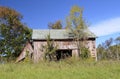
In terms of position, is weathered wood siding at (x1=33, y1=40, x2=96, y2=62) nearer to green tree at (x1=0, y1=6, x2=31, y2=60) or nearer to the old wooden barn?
the old wooden barn

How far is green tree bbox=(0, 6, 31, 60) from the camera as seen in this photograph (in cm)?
4316

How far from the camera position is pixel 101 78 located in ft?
27.5

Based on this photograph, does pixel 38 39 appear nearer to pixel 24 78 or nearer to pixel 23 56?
pixel 23 56

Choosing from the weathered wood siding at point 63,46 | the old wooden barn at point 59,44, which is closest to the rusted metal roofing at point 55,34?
the old wooden barn at point 59,44

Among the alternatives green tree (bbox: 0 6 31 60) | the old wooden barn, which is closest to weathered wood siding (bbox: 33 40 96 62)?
the old wooden barn

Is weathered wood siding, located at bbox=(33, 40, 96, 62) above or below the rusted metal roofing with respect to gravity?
below

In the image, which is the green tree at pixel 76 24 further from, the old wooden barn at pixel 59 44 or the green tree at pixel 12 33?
the green tree at pixel 12 33

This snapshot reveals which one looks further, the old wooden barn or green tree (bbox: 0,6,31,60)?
green tree (bbox: 0,6,31,60)

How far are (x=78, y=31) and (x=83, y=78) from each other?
70.1ft

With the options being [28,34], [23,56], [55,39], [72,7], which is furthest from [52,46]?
[28,34]

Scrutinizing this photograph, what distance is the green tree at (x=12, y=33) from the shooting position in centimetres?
4316

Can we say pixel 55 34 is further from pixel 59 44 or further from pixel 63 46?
pixel 63 46

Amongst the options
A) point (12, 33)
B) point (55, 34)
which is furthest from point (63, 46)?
point (12, 33)

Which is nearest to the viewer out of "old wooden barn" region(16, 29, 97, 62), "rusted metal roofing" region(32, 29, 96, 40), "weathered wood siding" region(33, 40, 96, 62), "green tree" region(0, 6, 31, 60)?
"weathered wood siding" region(33, 40, 96, 62)
